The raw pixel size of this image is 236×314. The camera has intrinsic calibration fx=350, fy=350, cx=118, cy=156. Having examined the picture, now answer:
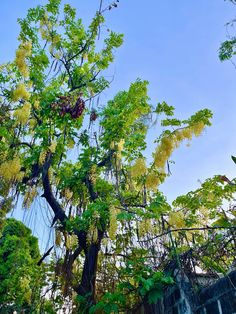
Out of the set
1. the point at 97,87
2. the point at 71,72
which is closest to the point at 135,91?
the point at 97,87

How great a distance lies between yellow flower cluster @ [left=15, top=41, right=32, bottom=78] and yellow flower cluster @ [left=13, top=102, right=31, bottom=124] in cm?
57

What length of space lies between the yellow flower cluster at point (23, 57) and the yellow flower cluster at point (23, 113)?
0.57 metres

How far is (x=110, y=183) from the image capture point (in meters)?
5.27

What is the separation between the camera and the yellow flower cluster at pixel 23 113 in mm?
5133

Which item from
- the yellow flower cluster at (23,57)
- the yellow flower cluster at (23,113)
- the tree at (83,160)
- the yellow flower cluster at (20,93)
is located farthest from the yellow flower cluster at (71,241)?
the yellow flower cluster at (23,57)

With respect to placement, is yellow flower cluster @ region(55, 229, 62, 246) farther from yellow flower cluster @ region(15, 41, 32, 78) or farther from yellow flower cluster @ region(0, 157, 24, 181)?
yellow flower cluster @ region(15, 41, 32, 78)

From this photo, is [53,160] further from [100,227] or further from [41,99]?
[100,227]

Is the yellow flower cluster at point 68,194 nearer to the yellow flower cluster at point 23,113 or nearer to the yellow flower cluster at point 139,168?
the yellow flower cluster at point 139,168

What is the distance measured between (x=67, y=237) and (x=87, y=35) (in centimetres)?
373

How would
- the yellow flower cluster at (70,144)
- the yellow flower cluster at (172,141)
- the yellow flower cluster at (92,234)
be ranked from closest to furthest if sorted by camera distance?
the yellow flower cluster at (92,234), the yellow flower cluster at (172,141), the yellow flower cluster at (70,144)

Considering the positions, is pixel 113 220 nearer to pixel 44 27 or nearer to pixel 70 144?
pixel 70 144

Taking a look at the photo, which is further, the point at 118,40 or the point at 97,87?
the point at 118,40

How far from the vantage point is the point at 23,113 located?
5.13 metres

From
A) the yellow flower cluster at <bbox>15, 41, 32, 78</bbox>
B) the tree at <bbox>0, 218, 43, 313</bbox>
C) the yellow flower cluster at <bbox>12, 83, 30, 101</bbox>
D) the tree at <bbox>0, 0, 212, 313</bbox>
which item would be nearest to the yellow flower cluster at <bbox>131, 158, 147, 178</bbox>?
the tree at <bbox>0, 0, 212, 313</bbox>
